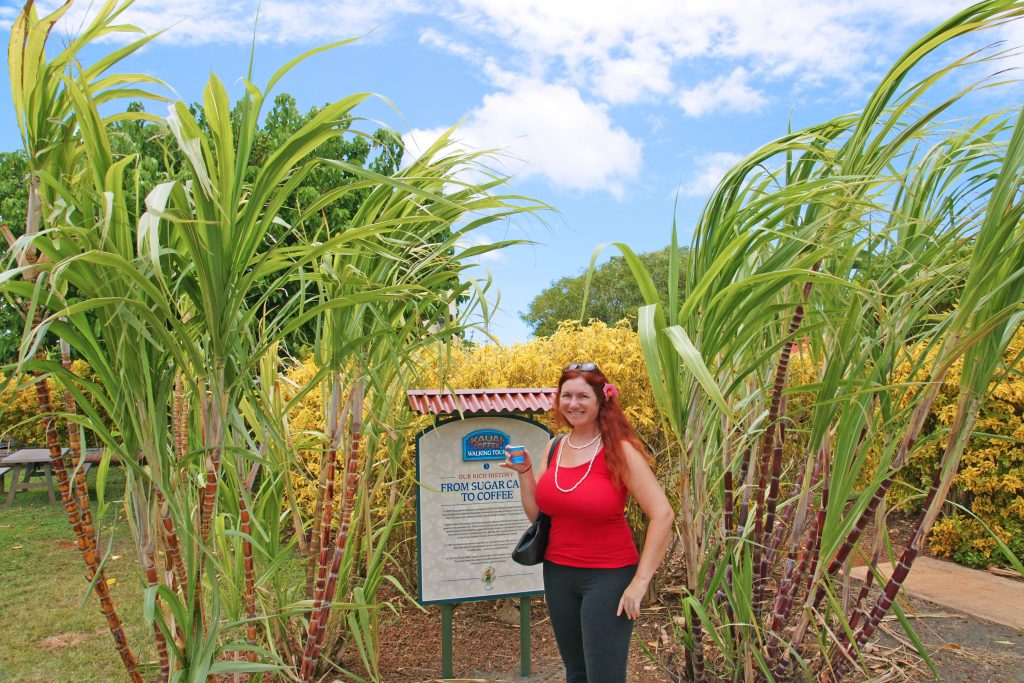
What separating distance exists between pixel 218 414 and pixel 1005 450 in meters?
6.03

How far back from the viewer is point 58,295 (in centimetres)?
191

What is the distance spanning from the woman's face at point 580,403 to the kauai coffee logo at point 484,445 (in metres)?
1.22

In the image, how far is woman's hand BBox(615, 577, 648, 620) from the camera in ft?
8.23

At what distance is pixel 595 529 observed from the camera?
2670mm

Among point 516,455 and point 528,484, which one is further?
point 528,484

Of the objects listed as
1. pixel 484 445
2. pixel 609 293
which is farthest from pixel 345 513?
pixel 609 293

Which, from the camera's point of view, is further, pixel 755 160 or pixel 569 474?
pixel 569 474

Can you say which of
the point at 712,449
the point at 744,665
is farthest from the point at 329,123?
the point at 744,665

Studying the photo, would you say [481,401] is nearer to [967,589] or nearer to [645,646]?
[645,646]

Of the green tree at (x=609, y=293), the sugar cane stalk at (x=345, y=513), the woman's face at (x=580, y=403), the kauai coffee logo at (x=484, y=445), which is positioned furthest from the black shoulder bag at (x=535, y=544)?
the green tree at (x=609, y=293)

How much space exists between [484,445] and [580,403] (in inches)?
50.7

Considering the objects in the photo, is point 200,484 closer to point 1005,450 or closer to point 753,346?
point 753,346

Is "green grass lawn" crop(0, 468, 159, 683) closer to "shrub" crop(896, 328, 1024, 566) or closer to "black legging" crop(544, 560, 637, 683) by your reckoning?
"black legging" crop(544, 560, 637, 683)

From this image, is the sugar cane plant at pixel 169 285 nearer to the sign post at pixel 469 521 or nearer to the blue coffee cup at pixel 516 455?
the blue coffee cup at pixel 516 455
